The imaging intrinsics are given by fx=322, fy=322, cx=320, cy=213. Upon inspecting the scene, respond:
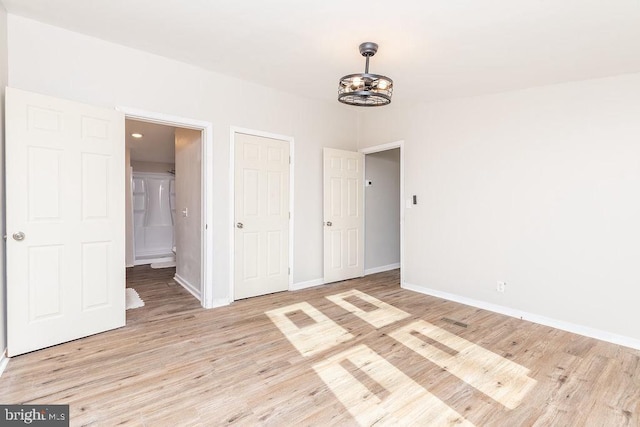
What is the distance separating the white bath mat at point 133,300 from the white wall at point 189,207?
0.61 m

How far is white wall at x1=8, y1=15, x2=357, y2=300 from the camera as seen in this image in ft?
8.55

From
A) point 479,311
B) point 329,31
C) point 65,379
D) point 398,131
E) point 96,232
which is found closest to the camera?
point 65,379

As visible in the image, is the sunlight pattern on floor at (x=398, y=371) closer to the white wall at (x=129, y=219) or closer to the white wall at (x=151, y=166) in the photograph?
the white wall at (x=129, y=219)

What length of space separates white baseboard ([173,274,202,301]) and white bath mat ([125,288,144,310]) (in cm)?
58

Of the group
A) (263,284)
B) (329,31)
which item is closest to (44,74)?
(329,31)

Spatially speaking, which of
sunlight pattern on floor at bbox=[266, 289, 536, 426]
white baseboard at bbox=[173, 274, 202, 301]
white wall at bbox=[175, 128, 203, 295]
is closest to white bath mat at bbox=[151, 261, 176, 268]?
white baseboard at bbox=[173, 274, 202, 301]

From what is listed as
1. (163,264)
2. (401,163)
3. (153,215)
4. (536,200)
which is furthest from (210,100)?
(153,215)

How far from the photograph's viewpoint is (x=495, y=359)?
245 cm

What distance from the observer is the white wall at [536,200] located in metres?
2.86

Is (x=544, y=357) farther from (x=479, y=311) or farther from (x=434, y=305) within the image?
(x=434, y=305)

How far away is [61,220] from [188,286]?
201cm

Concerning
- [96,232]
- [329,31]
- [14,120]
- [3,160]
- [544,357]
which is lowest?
[544,357]

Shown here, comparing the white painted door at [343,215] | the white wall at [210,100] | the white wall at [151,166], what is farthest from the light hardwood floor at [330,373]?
the white wall at [151,166]

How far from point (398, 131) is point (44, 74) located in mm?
3828
